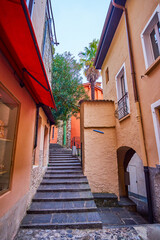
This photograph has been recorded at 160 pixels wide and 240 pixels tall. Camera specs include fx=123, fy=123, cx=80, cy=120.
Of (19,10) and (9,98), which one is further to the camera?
(9,98)

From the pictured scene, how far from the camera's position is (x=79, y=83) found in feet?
37.3

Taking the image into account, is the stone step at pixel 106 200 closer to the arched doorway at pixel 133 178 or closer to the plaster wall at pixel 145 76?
the arched doorway at pixel 133 178

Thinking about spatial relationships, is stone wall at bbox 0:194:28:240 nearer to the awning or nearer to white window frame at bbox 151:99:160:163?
the awning

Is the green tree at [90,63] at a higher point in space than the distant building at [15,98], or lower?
higher

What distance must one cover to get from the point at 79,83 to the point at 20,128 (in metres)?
9.26

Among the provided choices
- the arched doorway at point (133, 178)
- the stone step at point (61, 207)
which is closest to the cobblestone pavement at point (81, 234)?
the stone step at point (61, 207)

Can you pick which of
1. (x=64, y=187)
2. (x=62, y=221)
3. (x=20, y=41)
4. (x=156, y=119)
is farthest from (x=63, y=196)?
(x=20, y=41)

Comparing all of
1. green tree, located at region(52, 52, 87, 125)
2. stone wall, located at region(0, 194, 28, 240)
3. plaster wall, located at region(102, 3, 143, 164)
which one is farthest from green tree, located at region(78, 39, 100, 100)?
stone wall, located at region(0, 194, 28, 240)

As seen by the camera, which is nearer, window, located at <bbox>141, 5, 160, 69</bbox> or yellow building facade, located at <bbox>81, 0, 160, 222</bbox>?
yellow building facade, located at <bbox>81, 0, 160, 222</bbox>

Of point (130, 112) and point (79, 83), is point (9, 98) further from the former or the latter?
point (79, 83)

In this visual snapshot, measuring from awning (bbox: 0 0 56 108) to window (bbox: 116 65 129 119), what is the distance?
3.43 meters

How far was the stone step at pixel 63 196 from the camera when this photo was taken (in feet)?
14.1

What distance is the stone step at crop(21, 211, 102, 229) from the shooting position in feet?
10.2

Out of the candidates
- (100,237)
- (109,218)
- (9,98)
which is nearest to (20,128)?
(9,98)
